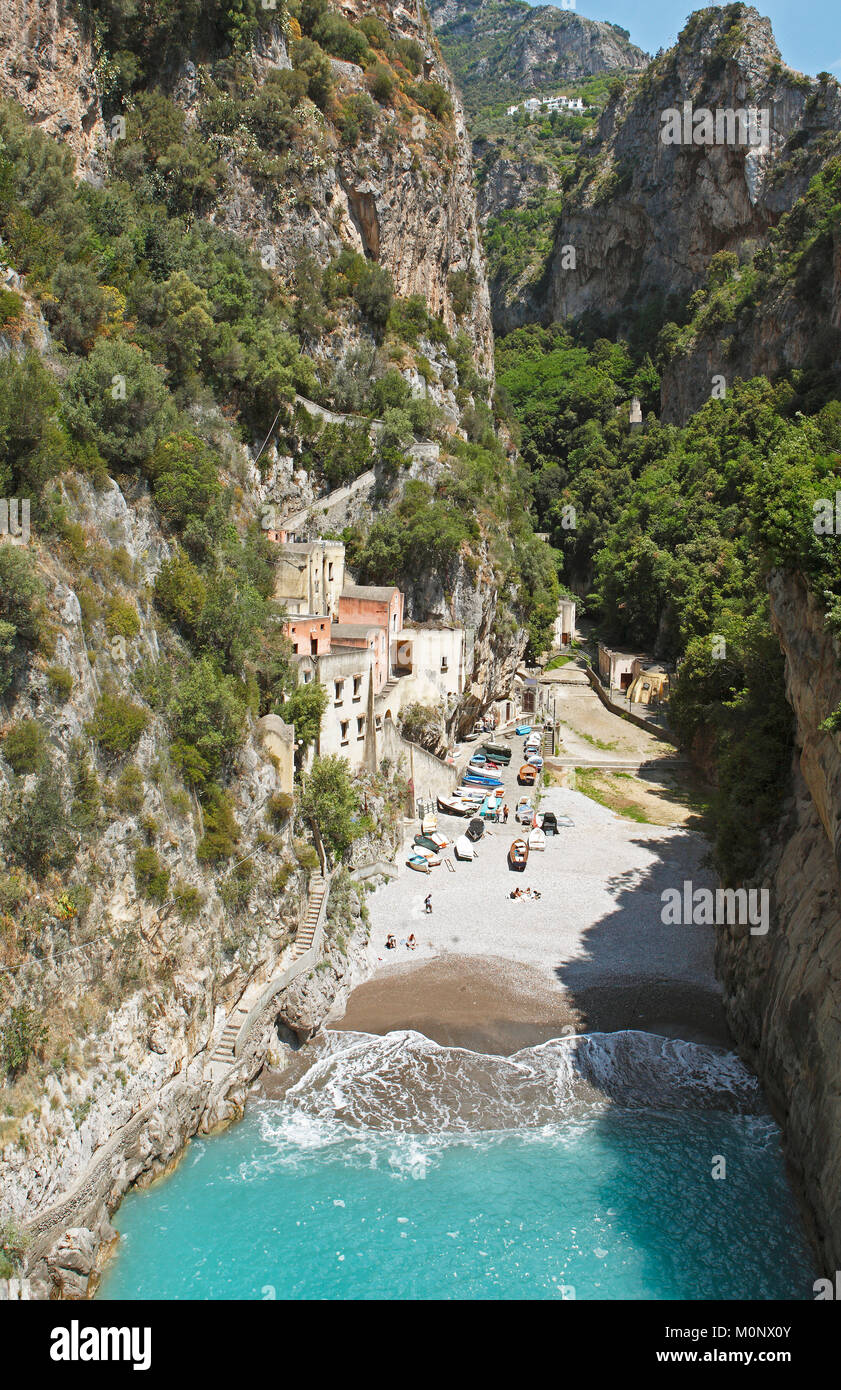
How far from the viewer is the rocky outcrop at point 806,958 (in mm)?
18516

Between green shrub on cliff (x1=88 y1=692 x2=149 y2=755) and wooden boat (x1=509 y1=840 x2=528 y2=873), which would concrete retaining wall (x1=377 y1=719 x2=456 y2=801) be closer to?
wooden boat (x1=509 y1=840 x2=528 y2=873)

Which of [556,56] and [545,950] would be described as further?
[556,56]

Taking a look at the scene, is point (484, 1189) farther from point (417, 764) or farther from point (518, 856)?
point (417, 764)

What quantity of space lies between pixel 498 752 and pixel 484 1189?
29.7 meters

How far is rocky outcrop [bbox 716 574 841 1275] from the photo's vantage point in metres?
18.5

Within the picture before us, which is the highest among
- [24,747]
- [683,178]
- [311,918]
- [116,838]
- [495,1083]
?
[683,178]

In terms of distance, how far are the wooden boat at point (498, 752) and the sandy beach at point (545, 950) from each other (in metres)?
8.32

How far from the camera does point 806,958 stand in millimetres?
21484

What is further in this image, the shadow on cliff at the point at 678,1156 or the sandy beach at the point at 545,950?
the sandy beach at the point at 545,950

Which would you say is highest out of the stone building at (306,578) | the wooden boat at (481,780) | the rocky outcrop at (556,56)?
the rocky outcrop at (556,56)

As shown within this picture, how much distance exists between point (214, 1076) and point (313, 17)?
210ft

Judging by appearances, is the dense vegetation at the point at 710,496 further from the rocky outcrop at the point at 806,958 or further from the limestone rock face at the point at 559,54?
the limestone rock face at the point at 559,54

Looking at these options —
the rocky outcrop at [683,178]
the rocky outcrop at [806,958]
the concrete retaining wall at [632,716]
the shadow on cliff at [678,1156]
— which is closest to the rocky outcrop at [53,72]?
the rocky outcrop at [806,958]

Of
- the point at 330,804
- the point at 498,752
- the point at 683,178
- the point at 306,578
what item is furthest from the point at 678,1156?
the point at 683,178
